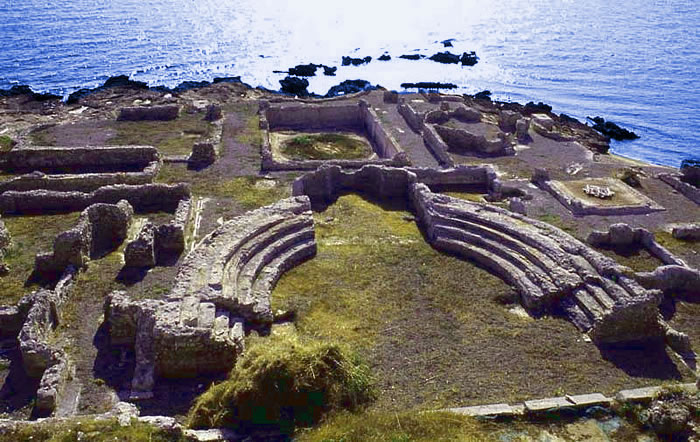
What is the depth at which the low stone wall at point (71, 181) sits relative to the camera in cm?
2622

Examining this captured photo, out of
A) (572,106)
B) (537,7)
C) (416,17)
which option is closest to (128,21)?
(416,17)

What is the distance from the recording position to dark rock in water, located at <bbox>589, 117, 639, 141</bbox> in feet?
156

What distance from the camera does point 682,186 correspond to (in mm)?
28031

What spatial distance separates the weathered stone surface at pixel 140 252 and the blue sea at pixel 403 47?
36.4 m

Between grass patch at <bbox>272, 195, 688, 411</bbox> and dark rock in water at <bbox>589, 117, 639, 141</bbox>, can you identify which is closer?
grass patch at <bbox>272, 195, 688, 411</bbox>

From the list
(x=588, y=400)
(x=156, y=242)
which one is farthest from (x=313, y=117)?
(x=588, y=400)

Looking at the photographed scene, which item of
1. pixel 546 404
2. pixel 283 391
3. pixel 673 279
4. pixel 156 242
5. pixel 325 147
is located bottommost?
pixel 325 147

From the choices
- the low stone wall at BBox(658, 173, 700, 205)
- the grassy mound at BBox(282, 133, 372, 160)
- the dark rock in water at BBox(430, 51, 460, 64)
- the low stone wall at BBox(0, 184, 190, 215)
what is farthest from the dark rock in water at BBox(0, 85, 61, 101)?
the dark rock in water at BBox(430, 51, 460, 64)

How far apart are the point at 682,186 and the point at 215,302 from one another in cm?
2219

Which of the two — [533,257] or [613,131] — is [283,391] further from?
[613,131]

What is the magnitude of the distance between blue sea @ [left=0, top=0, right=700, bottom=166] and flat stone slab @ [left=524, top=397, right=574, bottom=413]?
113 ft

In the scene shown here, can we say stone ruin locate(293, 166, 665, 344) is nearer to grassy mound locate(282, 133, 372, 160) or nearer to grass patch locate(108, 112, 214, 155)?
grassy mound locate(282, 133, 372, 160)

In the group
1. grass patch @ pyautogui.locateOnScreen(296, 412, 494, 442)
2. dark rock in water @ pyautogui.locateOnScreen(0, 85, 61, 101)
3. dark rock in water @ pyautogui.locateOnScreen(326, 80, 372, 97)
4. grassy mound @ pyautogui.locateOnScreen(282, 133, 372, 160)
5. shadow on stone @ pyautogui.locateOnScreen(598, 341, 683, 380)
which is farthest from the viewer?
dark rock in water @ pyautogui.locateOnScreen(326, 80, 372, 97)

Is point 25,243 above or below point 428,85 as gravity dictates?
above
